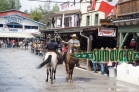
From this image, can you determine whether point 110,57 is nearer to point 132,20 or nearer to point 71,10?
point 132,20

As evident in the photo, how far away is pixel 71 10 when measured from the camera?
128ft

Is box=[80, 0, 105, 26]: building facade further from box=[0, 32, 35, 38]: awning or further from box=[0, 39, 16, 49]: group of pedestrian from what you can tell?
box=[0, 32, 35, 38]: awning

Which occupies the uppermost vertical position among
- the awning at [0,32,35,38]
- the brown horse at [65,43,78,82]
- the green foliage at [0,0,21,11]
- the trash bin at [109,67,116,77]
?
the green foliage at [0,0,21,11]

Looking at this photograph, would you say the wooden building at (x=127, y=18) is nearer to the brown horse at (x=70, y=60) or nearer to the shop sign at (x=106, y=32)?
the shop sign at (x=106, y=32)

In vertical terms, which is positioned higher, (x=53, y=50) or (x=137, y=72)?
(x=53, y=50)

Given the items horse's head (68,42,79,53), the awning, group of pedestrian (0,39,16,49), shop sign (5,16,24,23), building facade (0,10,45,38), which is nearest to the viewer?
horse's head (68,42,79,53)

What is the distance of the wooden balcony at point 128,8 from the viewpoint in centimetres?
1834

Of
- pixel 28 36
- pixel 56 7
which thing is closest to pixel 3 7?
pixel 56 7

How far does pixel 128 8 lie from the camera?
19406 millimetres

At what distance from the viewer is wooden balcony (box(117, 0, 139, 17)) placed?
18344 millimetres

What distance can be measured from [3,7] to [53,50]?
327 ft

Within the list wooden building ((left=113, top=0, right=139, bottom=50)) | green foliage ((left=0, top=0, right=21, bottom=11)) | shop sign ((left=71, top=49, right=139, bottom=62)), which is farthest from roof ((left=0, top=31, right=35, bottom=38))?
shop sign ((left=71, top=49, right=139, bottom=62))

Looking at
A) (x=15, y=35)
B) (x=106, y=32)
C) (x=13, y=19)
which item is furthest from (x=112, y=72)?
(x=13, y=19)

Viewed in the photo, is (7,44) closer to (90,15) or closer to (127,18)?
(90,15)
